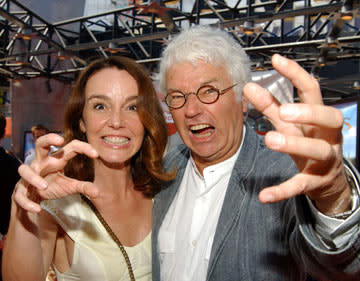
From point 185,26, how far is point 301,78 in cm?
649

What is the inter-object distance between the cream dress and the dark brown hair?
22cm

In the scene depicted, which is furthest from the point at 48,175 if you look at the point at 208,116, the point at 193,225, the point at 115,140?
the point at 208,116

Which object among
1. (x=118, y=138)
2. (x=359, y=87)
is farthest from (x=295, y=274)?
(x=359, y=87)

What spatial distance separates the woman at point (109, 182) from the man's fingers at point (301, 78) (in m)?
0.98

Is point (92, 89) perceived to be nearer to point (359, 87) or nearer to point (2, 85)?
point (359, 87)

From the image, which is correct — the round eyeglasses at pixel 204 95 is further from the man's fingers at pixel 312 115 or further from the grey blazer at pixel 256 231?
the man's fingers at pixel 312 115

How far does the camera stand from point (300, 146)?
66 centimetres

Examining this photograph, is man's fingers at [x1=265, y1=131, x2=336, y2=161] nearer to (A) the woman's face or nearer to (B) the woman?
(B) the woman

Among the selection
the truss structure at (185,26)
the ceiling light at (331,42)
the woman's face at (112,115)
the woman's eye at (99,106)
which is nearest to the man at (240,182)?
the woman's face at (112,115)

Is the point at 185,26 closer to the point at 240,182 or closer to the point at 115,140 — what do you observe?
the point at 115,140

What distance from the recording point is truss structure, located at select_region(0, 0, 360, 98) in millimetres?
4582

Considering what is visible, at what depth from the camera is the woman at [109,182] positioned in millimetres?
1552

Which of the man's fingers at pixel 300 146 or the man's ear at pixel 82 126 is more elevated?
the man's ear at pixel 82 126

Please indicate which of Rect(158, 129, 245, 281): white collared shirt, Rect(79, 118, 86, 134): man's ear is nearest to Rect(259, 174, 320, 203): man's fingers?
Rect(158, 129, 245, 281): white collared shirt
